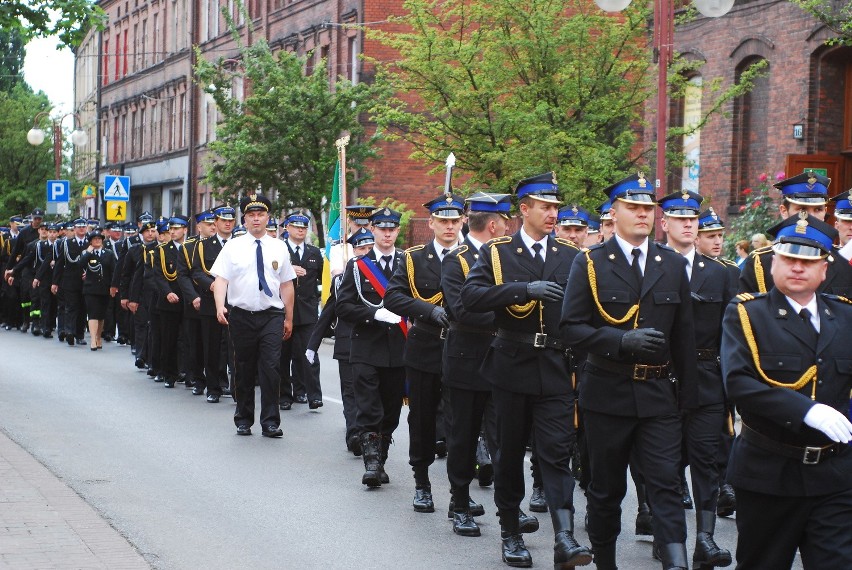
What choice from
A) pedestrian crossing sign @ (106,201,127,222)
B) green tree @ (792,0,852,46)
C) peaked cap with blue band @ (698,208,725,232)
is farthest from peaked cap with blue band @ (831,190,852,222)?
pedestrian crossing sign @ (106,201,127,222)

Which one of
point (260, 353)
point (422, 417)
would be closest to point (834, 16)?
point (260, 353)

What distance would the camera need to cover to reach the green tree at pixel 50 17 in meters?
18.2

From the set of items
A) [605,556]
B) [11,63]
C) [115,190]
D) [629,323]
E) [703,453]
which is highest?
[11,63]

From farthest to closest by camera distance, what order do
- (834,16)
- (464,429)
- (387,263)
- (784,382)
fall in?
(834,16) → (387,263) → (464,429) → (784,382)

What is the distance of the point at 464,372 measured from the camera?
8891 mm

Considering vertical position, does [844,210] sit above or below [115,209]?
below

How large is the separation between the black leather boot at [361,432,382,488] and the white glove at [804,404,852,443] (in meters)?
5.39

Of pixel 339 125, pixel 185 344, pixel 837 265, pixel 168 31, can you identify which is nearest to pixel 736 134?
pixel 339 125

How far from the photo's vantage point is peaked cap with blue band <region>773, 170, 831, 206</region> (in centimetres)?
948

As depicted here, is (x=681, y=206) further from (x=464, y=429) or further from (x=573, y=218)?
(x=573, y=218)

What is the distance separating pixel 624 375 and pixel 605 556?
92 centimetres

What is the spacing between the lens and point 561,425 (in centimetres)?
807

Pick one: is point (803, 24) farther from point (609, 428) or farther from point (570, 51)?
point (609, 428)

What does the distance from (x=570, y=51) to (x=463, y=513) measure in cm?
1622
